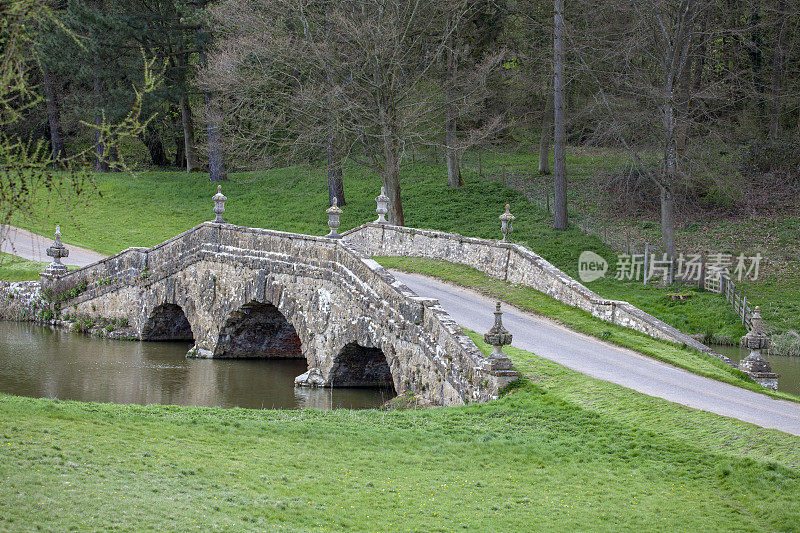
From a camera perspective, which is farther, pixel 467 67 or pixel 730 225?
pixel 467 67

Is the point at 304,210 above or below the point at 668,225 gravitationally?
above

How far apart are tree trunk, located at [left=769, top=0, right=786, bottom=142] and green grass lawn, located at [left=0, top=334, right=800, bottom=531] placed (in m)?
27.2

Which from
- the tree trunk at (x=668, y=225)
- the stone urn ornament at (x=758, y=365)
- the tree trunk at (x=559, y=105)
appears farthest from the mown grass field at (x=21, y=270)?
the stone urn ornament at (x=758, y=365)

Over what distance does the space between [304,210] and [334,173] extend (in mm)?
3410

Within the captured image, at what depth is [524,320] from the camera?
2075 cm

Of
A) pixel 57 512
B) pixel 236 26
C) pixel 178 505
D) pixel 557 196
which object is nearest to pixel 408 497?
pixel 178 505

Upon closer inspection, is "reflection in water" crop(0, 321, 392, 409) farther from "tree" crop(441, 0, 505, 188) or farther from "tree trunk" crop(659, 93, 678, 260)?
"tree trunk" crop(659, 93, 678, 260)

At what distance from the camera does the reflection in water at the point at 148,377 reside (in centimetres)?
2064

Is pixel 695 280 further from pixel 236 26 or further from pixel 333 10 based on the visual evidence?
pixel 236 26

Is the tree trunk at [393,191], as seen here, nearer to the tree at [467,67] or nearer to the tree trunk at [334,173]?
the tree trunk at [334,173]

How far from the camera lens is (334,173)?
126 feet

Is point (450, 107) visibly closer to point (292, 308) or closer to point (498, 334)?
point (292, 308)

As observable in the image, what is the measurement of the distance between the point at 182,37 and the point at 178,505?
37858 mm

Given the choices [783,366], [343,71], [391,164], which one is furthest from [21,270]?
[783,366]
